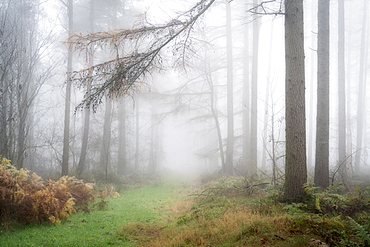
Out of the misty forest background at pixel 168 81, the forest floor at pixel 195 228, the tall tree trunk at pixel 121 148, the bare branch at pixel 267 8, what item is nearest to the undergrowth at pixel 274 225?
the forest floor at pixel 195 228

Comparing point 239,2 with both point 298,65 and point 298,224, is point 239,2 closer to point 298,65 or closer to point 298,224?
point 298,65

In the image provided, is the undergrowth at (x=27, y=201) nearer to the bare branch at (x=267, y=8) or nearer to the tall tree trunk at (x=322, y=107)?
the bare branch at (x=267, y=8)

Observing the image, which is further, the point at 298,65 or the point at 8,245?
the point at 298,65

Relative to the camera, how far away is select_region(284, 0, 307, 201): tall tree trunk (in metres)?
5.68

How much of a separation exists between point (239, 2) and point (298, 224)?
16430 mm

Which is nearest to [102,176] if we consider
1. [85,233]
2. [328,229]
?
[85,233]

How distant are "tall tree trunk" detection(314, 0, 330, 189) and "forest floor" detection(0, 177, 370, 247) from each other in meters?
1.92

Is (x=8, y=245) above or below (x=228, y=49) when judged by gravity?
below

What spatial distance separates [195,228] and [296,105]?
3.56m

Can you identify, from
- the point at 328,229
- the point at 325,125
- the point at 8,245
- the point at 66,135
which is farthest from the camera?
the point at 66,135

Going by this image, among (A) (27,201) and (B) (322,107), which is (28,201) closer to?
(A) (27,201)

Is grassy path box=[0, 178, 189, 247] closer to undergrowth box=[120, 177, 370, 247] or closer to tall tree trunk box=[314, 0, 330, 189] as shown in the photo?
undergrowth box=[120, 177, 370, 247]

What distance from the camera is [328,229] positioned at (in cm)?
402

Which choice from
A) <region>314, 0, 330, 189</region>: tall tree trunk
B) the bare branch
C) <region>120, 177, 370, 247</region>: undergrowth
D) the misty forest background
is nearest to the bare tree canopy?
the misty forest background
